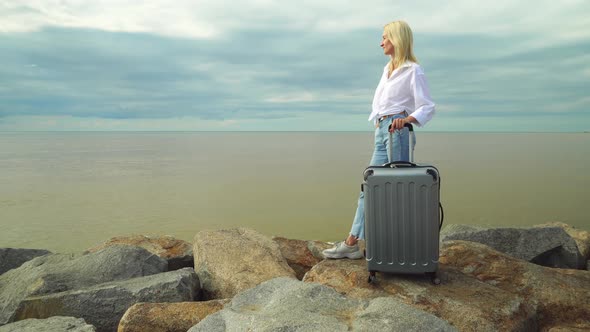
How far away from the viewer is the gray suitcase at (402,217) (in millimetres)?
4055

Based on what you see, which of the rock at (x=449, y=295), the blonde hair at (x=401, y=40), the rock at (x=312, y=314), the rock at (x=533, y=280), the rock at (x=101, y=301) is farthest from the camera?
the rock at (x=101, y=301)

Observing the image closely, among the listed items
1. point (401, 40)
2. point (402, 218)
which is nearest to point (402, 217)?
point (402, 218)

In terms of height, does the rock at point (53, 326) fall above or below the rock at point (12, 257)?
above

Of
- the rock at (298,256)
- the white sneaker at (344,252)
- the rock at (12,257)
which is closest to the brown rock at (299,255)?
the rock at (298,256)

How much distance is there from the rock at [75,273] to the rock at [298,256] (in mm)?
1647

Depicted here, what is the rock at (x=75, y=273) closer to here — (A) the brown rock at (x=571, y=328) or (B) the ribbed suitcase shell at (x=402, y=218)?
(B) the ribbed suitcase shell at (x=402, y=218)

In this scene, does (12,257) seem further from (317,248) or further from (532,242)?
(532,242)

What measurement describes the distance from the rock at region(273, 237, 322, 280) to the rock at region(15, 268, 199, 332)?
71.9 inches

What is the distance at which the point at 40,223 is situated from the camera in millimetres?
14625

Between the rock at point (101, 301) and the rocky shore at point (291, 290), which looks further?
the rock at point (101, 301)

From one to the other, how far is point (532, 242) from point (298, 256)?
3.35m

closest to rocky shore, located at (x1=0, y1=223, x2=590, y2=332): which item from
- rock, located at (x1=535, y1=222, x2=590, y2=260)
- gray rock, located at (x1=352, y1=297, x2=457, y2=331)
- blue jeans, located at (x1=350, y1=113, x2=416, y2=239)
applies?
gray rock, located at (x1=352, y1=297, x2=457, y2=331)

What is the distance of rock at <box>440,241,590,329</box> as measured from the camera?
454cm

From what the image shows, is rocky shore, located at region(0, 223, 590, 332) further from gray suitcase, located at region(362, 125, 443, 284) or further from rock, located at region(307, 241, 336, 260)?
gray suitcase, located at region(362, 125, 443, 284)
